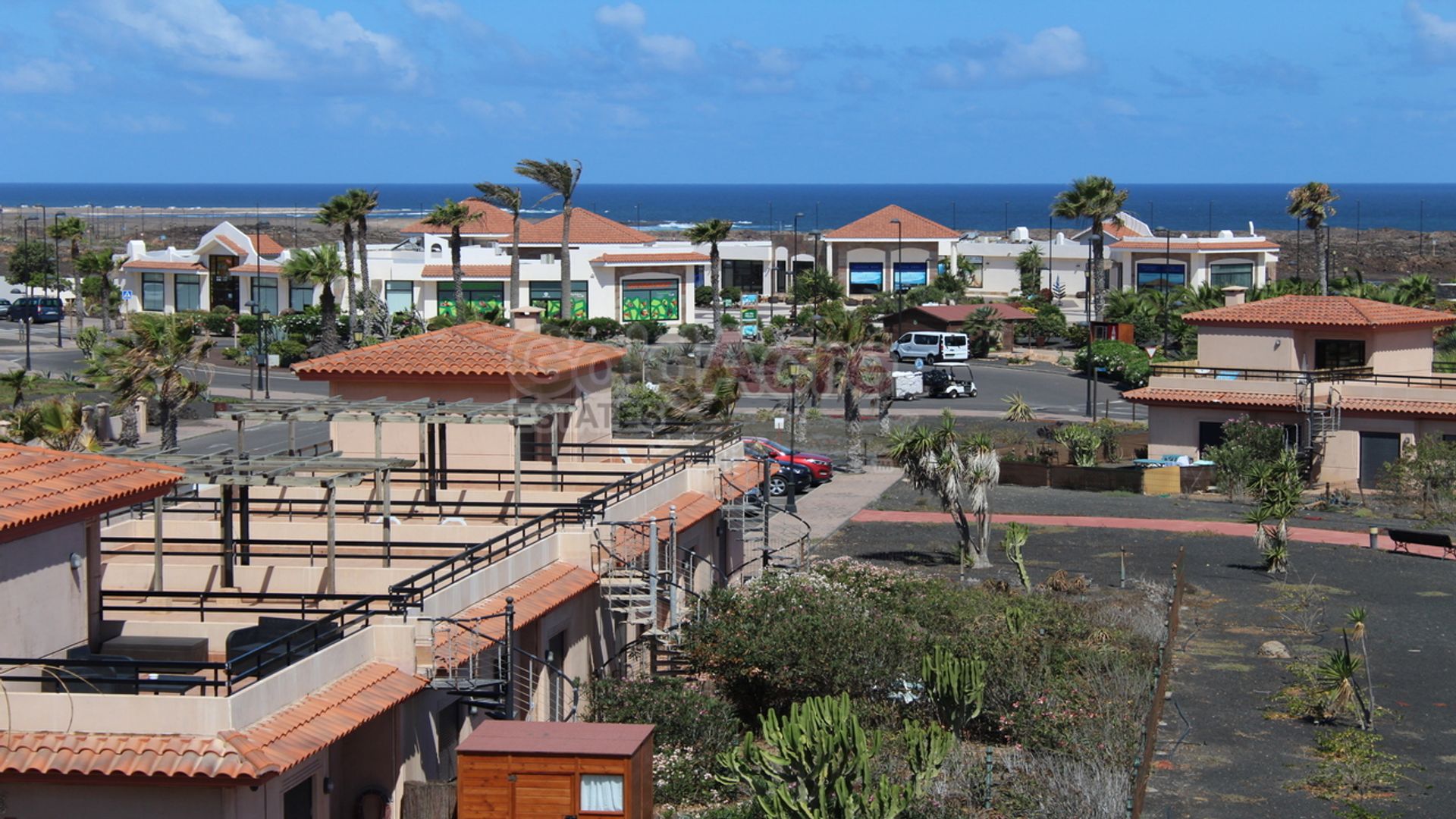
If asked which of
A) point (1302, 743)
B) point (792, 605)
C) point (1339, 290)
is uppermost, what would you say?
point (1339, 290)

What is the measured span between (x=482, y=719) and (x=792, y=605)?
17.3 ft

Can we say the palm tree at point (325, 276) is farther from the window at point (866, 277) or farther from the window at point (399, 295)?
the window at point (866, 277)

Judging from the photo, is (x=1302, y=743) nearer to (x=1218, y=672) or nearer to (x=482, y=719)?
(x=1218, y=672)

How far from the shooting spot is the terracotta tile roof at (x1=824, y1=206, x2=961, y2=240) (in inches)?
3910

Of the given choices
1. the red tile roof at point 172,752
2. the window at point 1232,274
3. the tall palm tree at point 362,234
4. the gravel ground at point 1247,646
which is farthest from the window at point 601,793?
the window at point 1232,274

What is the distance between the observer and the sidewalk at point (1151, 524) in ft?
118

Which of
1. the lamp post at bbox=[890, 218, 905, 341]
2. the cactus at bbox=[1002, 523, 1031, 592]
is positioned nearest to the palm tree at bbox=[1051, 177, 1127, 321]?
the lamp post at bbox=[890, 218, 905, 341]

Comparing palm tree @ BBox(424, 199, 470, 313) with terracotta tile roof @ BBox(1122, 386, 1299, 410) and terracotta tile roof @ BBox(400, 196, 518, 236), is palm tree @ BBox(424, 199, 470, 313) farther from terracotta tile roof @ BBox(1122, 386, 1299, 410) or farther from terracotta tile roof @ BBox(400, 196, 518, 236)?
terracotta tile roof @ BBox(1122, 386, 1299, 410)

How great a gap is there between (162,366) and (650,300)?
4184cm

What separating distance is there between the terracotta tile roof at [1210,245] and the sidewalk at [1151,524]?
172ft

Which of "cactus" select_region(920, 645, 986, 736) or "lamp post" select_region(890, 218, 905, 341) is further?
"lamp post" select_region(890, 218, 905, 341)

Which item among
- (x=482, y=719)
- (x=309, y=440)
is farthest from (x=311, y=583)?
(x=309, y=440)

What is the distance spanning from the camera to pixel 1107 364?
65750 millimetres

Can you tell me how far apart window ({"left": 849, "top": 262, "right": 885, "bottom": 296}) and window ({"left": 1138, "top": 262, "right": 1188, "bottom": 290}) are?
15.9 meters
